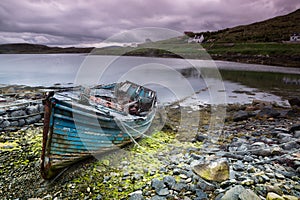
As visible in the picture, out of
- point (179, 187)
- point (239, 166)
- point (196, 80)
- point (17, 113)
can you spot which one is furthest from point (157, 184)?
point (196, 80)

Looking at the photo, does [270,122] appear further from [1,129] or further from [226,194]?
[1,129]

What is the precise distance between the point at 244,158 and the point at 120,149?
172 inches

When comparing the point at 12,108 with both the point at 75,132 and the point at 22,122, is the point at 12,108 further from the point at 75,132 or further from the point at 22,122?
the point at 75,132

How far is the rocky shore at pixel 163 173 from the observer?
17.6ft

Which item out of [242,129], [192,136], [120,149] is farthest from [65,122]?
[242,129]

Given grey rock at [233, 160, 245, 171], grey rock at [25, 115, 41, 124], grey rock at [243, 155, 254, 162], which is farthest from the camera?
grey rock at [25, 115, 41, 124]

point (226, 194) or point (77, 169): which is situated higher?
point (226, 194)

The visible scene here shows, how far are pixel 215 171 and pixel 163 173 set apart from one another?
158 centimetres

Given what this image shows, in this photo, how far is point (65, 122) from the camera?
5980mm

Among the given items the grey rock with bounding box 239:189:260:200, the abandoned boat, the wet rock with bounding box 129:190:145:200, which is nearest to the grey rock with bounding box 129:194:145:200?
the wet rock with bounding box 129:190:145:200

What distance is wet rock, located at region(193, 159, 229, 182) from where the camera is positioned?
5.64m

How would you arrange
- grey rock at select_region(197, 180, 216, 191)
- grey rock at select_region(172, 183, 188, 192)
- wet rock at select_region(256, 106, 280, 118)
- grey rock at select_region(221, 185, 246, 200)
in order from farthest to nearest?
wet rock at select_region(256, 106, 280, 118), grey rock at select_region(172, 183, 188, 192), grey rock at select_region(197, 180, 216, 191), grey rock at select_region(221, 185, 246, 200)

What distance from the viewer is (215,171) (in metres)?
5.66

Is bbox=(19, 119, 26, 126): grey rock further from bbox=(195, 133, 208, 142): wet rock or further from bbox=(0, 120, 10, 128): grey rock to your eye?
bbox=(195, 133, 208, 142): wet rock
